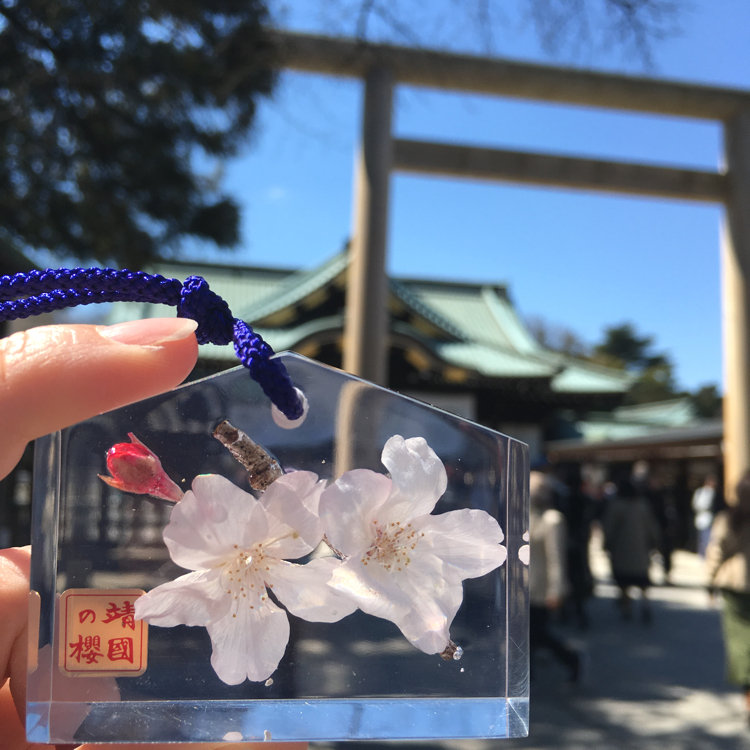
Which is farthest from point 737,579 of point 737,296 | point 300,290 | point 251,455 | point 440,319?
point 300,290

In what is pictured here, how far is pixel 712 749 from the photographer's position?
3121 mm

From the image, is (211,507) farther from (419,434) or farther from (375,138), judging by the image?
(375,138)

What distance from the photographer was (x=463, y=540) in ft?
1.61

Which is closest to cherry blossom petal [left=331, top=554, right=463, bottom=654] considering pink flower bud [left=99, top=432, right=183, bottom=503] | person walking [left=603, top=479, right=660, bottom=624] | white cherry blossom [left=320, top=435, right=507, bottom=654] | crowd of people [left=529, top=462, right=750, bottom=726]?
white cherry blossom [left=320, top=435, right=507, bottom=654]

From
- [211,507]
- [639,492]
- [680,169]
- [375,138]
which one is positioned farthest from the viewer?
[639,492]

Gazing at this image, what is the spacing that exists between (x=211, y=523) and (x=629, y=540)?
588 cm

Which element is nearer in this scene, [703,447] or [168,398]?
[168,398]

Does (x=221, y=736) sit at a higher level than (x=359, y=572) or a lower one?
lower

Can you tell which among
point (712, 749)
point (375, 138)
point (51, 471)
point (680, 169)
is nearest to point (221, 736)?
point (51, 471)

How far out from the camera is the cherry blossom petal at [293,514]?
46cm

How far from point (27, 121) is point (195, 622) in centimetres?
325

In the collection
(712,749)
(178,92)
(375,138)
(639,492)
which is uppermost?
(178,92)

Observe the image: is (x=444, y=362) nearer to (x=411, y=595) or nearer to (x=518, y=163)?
(x=518, y=163)

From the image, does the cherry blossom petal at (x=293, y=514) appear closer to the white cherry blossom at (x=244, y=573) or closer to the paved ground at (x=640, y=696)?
the white cherry blossom at (x=244, y=573)
